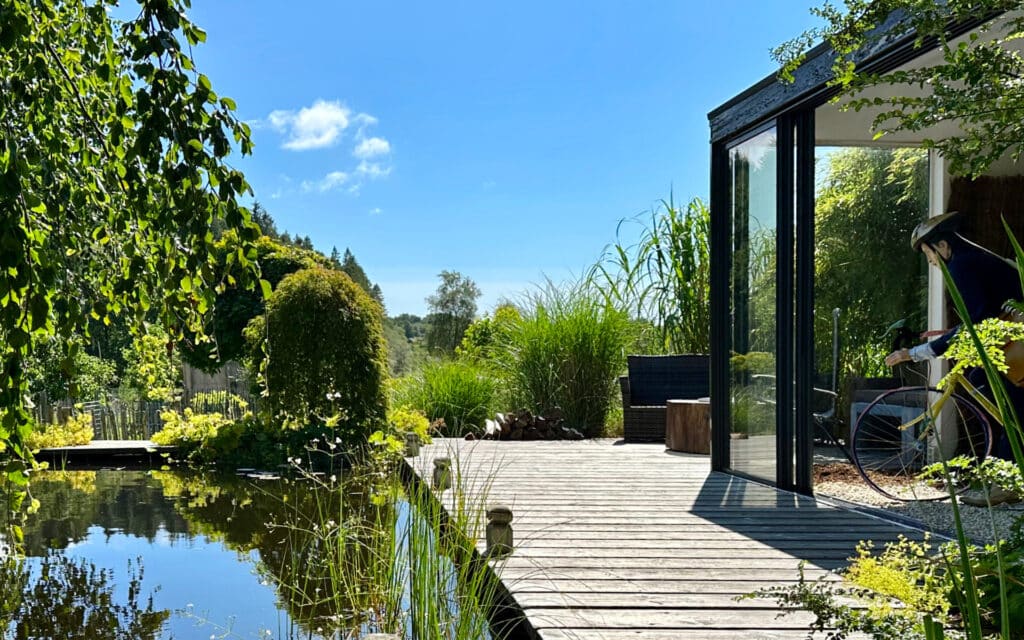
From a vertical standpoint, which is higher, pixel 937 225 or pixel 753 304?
pixel 937 225

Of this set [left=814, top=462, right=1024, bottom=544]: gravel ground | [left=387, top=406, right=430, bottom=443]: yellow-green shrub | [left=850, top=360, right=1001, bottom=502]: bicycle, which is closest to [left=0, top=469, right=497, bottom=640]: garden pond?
[left=387, top=406, right=430, bottom=443]: yellow-green shrub

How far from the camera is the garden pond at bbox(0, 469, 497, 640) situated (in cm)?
366

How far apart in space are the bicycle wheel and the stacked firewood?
10.8 ft

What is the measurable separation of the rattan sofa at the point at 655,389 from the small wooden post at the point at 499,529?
5.12m

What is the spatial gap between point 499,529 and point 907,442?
3.53 meters

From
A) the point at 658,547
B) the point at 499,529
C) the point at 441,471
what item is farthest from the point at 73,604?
the point at 658,547

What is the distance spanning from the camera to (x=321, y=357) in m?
9.38

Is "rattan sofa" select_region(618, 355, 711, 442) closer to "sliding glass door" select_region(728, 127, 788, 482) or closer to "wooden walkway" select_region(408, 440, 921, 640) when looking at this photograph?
"wooden walkway" select_region(408, 440, 921, 640)

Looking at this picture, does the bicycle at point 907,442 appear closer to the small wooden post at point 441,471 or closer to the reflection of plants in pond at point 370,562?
the small wooden post at point 441,471

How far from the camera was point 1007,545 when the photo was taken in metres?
2.60

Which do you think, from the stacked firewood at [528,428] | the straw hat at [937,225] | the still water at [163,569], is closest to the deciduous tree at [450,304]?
the stacked firewood at [528,428]

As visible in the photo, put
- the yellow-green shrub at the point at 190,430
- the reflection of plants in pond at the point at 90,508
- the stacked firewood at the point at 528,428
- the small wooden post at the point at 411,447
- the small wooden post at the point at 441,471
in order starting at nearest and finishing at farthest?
the small wooden post at the point at 441,471, the reflection of plants in pond at the point at 90,508, the small wooden post at the point at 411,447, the stacked firewood at the point at 528,428, the yellow-green shrub at the point at 190,430

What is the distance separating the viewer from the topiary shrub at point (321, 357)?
9312 mm

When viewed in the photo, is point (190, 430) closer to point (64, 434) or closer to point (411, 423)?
point (64, 434)
